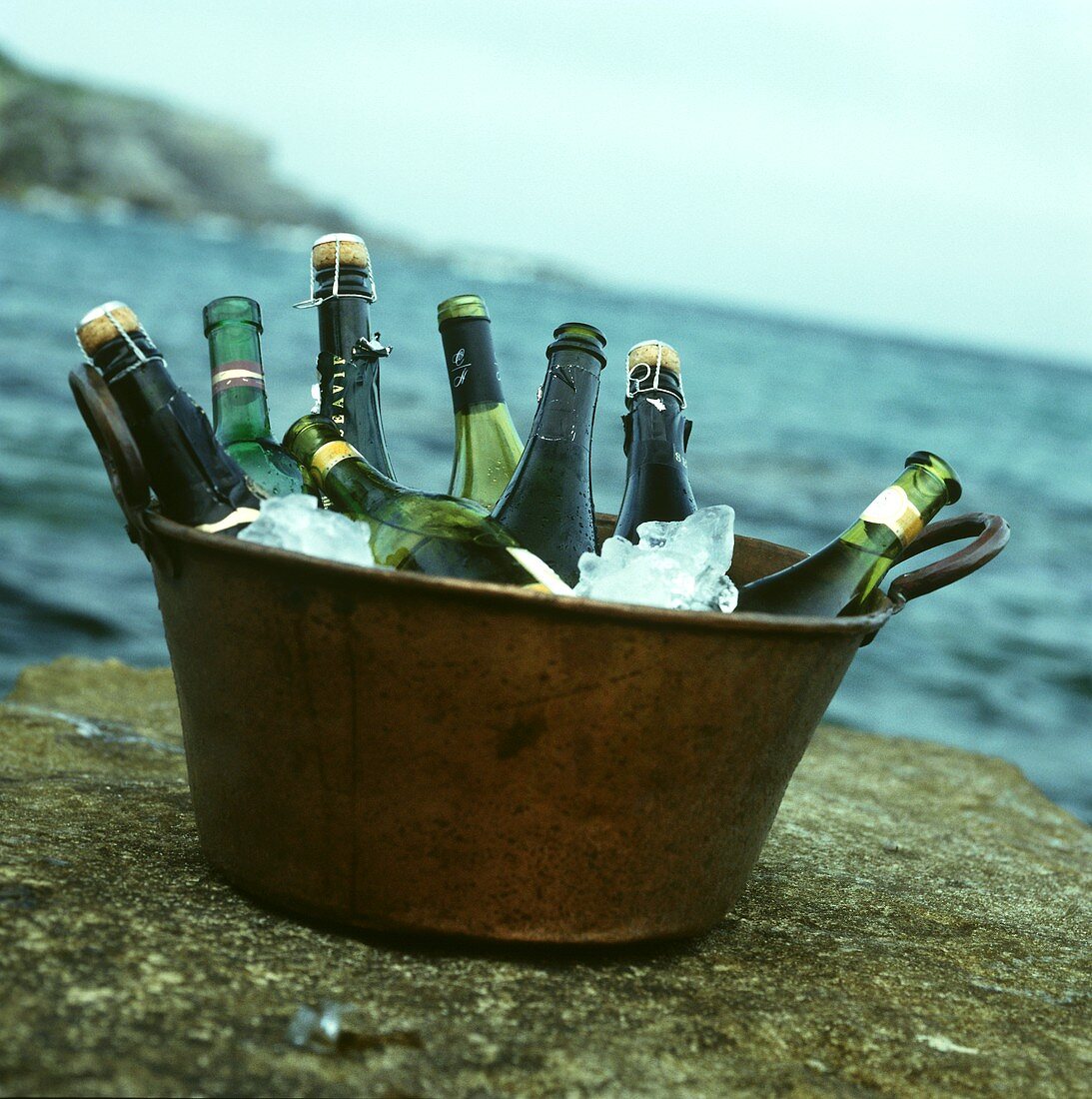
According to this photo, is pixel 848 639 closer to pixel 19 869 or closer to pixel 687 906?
pixel 687 906

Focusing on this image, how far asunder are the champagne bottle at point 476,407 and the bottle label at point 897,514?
0.65 metres

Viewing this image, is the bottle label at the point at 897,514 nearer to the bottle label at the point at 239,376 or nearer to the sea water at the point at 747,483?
the sea water at the point at 747,483

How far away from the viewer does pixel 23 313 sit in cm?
1289

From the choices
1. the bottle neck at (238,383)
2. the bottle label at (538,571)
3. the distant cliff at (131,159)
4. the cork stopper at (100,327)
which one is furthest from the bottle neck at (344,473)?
the distant cliff at (131,159)

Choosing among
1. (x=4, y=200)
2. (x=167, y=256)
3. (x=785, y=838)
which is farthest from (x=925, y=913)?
(x=4, y=200)

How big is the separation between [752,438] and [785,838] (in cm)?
→ 1074

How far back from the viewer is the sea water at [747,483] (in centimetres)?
485

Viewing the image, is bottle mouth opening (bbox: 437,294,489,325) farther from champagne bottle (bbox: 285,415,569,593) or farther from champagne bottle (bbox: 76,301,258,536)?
champagne bottle (bbox: 76,301,258,536)

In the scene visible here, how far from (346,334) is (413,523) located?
40 cm

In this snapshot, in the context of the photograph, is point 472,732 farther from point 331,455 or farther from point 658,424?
point 658,424

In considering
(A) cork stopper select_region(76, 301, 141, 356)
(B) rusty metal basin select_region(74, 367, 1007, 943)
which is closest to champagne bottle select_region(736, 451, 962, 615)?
(B) rusty metal basin select_region(74, 367, 1007, 943)

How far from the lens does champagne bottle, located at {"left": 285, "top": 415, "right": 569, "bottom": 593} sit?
1586mm

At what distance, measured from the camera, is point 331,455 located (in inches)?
66.7

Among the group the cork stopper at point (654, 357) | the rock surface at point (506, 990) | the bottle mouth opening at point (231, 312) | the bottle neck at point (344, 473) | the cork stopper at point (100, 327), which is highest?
the cork stopper at point (654, 357)
